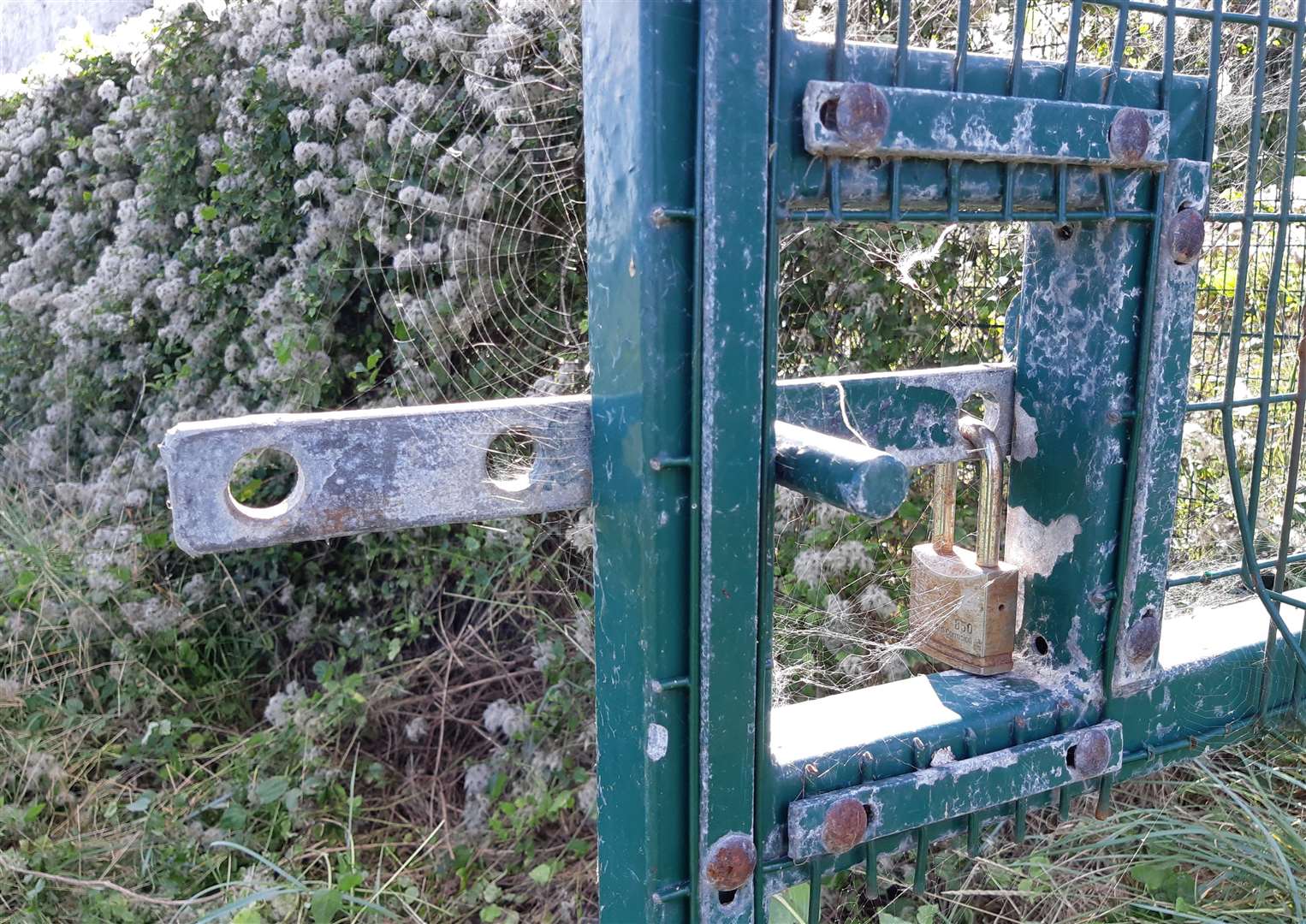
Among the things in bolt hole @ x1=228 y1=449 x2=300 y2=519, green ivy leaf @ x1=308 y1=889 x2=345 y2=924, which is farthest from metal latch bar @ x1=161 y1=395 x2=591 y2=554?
bolt hole @ x1=228 y1=449 x2=300 y2=519

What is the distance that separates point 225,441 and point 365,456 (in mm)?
138

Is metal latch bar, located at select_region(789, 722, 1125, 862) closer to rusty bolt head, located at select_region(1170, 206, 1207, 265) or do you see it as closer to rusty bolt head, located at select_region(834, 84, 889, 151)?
rusty bolt head, located at select_region(1170, 206, 1207, 265)

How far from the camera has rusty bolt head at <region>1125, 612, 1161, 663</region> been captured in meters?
1.51

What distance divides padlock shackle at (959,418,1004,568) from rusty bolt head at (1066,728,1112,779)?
0.91ft

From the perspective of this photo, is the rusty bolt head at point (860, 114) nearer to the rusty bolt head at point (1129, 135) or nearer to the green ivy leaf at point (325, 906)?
the rusty bolt head at point (1129, 135)

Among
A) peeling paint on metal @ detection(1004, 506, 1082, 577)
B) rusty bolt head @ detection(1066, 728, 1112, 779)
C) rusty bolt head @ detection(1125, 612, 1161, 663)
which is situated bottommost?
rusty bolt head @ detection(1066, 728, 1112, 779)

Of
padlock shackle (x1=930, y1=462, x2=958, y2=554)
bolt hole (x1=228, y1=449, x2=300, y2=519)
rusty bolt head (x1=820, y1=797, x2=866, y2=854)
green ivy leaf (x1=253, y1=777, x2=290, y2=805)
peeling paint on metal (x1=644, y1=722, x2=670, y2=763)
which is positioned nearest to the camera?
peeling paint on metal (x1=644, y1=722, x2=670, y2=763)

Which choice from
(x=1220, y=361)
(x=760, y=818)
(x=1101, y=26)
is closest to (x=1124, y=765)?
(x=760, y=818)

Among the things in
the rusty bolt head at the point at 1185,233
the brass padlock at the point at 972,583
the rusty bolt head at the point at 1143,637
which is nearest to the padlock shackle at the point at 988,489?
the brass padlock at the point at 972,583

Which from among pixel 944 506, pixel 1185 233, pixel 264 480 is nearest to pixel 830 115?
pixel 1185 233

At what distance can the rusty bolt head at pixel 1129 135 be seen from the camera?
51.3 inches

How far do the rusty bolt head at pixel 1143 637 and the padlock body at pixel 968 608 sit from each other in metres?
0.16

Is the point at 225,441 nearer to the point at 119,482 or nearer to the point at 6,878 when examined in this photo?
the point at 6,878

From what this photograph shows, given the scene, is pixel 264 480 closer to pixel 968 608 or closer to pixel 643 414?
pixel 968 608
